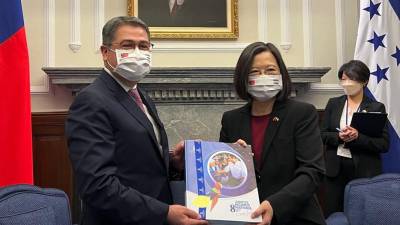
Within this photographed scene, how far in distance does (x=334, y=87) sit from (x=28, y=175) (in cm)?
274

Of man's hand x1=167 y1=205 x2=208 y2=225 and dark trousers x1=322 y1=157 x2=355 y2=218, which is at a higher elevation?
man's hand x1=167 y1=205 x2=208 y2=225

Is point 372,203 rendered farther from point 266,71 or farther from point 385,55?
point 385,55

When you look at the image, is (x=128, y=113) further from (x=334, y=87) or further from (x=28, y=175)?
(x=334, y=87)

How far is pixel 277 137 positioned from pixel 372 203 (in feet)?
3.21

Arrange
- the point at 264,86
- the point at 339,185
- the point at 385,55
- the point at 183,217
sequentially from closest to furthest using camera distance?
the point at 183,217 < the point at 264,86 < the point at 339,185 < the point at 385,55

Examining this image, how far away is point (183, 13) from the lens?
4.11 metres

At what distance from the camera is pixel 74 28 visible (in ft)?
13.1

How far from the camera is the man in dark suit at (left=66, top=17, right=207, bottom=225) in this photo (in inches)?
55.3

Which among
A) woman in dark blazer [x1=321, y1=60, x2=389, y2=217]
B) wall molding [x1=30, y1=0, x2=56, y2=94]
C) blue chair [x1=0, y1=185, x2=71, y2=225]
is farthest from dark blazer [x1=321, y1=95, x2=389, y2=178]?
wall molding [x1=30, y1=0, x2=56, y2=94]

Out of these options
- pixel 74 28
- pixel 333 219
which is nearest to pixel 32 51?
pixel 74 28

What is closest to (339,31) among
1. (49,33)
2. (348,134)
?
(348,134)

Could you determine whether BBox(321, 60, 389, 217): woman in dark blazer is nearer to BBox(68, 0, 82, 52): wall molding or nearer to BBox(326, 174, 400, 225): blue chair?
BBox(326, 174, 400, 225): blue chair

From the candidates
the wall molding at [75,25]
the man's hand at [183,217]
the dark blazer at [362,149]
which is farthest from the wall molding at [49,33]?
the man's hand at [183,217]

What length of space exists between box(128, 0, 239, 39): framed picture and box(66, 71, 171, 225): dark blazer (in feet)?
8.21
